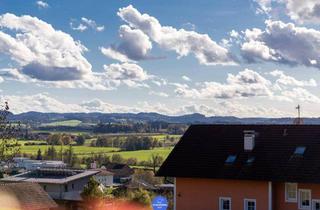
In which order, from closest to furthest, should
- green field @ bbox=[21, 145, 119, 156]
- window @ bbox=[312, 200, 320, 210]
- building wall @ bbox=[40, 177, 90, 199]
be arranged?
1. window @ bbox=[312, 200, 320, 210]
2. building wall @ bbox=[40, 177, 90, 199]
3. green field @ bbox=[21, 145, 119, 156]

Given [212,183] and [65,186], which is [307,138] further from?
[65,186]

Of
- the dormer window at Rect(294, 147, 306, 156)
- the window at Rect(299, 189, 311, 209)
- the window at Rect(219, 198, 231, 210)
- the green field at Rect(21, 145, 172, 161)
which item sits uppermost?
the dormer window at Rect(294, 147, 306, 156)

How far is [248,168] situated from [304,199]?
3.48 metres

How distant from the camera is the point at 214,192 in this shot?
3494 cm

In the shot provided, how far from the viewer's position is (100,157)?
141 metres

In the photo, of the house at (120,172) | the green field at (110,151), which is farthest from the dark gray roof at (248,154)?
the green field at (110,151)

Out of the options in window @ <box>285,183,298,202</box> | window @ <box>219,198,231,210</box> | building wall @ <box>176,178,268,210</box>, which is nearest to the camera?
window @ <box>285,183,298,202</box>

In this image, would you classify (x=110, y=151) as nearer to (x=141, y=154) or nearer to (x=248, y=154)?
(x=141, y=154)

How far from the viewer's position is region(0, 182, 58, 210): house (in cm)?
4001


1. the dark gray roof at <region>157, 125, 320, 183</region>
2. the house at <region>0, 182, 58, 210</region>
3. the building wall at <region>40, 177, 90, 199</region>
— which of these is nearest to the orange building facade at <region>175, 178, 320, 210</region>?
the dark gray roof at <region>157, 125, 320, 183</region>

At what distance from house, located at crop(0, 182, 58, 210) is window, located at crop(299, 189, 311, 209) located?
17785 mm

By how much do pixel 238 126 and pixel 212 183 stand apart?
4.43 meters

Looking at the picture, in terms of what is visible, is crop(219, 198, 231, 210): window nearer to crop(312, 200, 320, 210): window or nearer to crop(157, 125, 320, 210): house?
crop(157, 125, 320, 210): house

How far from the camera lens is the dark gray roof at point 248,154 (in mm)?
33094
